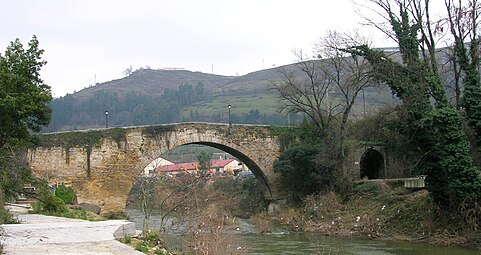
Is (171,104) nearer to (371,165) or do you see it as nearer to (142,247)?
(371,165)

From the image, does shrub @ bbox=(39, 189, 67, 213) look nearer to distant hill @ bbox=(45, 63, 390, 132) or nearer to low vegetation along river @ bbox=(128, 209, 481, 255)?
low vegetation along river @ bbox=(128, 209, 481, 255)

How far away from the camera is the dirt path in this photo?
330 inches

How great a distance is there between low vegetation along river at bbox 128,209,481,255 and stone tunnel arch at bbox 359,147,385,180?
31.0ft

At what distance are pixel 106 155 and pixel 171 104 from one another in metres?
64.5

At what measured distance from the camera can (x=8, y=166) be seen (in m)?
15.6

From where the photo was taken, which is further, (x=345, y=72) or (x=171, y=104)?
(x=171, y=104)

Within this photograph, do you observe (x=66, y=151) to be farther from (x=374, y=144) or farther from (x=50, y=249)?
(x=50, y=249)

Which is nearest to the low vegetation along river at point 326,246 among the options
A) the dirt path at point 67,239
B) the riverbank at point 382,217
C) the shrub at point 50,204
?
the riverbank at point 382,217

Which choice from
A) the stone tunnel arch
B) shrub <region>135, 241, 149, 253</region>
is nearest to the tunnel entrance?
the stone tunnel arch

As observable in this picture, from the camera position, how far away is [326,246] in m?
16.7

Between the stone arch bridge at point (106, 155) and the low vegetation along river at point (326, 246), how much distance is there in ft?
23.6

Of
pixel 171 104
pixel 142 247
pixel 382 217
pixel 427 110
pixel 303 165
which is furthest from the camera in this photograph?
Answer: pixel 171 104

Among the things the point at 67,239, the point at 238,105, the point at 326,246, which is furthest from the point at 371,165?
the point at 238,105

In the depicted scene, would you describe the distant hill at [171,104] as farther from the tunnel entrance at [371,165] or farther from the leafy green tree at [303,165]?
the leafy green tree at [303,165]
